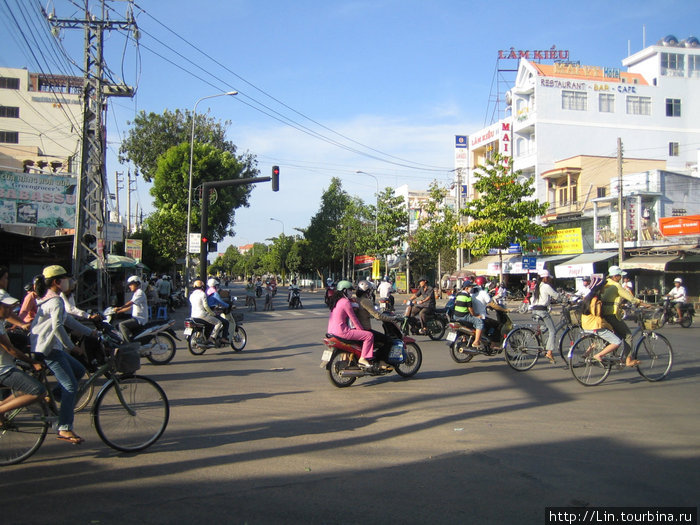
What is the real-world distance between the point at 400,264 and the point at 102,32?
42696 millimetres

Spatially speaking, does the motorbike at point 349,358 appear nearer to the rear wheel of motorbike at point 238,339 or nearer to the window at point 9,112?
the rear wheel of motorbike at point 238,339

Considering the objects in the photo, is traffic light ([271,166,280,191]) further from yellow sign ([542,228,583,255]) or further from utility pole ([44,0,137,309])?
yellow sign ([542,228,583,255])

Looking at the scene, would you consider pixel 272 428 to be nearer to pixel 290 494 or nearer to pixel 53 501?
Answer: pixel 290 494

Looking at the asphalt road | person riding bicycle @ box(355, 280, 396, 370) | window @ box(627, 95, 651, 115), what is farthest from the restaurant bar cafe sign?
window @ box(627, 95, 651, 115)

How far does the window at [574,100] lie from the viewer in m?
41.9

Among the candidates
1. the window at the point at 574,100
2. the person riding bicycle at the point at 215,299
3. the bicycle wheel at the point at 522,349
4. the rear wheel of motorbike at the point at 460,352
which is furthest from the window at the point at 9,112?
the bicycle wheel at the point at 522,349

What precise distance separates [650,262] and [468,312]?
2053 cm

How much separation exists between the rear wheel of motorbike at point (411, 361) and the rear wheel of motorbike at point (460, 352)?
1571 mm

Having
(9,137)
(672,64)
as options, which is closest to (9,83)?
(9,137)

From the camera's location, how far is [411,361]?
9.44 metres

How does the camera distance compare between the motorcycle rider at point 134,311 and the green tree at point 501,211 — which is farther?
the green tree at point 501,211

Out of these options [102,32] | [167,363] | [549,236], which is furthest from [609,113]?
[167,363]

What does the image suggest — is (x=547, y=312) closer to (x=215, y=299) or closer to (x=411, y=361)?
(x=411, y=361)

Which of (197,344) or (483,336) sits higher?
(483,336)
